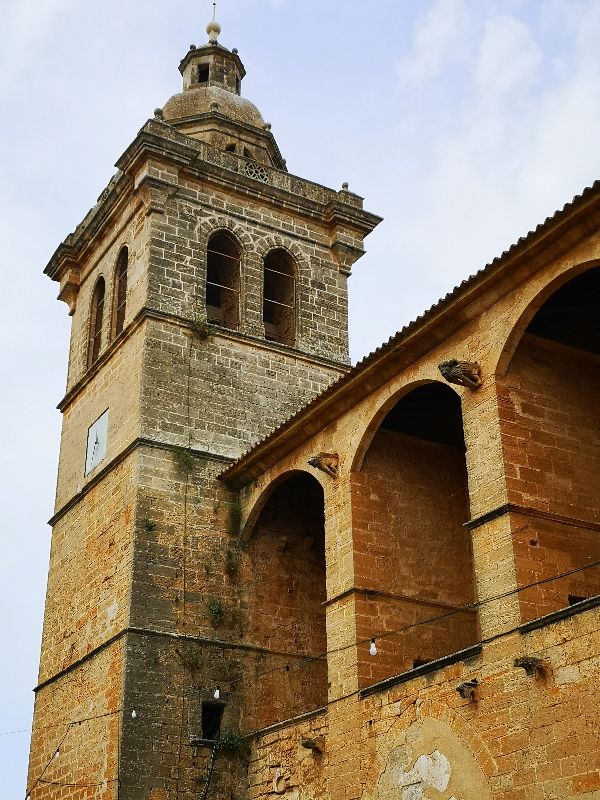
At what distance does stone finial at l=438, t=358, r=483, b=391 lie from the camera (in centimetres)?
1169

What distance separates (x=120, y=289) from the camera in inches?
741

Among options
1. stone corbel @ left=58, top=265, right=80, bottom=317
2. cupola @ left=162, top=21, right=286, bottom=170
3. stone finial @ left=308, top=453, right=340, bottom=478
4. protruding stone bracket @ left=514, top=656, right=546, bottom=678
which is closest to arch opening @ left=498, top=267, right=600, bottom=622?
protruding stone bracket @ left=514, top=656, right=546, bottom=678

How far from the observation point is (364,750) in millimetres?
12008

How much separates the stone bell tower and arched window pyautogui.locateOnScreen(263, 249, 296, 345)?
0.03m

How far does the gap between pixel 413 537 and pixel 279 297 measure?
6496mm

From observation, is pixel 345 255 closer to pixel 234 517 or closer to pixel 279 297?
pixel 279 297

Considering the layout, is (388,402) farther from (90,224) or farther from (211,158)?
(90,224)

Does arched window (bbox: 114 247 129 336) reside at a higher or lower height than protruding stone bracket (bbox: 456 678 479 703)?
higher

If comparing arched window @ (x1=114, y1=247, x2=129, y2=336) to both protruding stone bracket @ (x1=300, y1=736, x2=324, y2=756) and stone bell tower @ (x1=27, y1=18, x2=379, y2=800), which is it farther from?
protruding stone bracket @ (x1=300, y1=736, x2=324, y2=756)

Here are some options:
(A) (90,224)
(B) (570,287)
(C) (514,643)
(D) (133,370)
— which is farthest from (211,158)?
(C) (514,643)

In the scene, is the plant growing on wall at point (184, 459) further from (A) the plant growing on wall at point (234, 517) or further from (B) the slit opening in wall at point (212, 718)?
(B) the slit opening in wall at point (212, 718)

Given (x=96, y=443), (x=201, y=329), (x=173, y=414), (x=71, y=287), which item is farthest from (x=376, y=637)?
(x=71, y=287)

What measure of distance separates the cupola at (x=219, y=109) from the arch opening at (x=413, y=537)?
7252mm

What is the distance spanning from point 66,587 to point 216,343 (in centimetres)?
438
